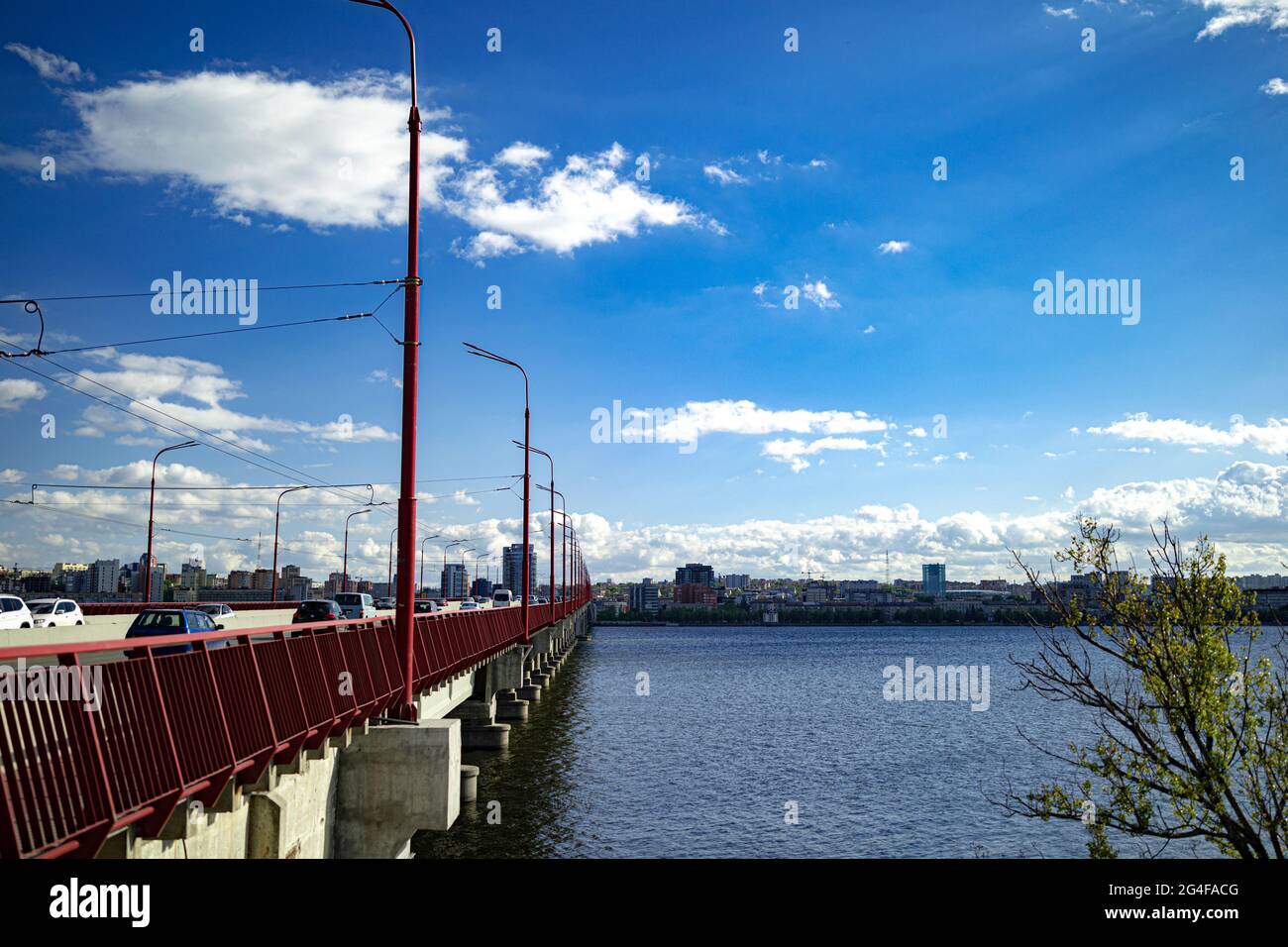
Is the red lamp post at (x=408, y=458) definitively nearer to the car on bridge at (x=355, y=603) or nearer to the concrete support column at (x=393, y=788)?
the concrete support column at (x=393, y=788)

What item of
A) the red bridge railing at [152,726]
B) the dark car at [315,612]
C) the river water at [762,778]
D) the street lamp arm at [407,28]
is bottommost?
the river water at [762,778]

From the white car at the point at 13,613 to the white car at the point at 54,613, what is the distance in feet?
7.38

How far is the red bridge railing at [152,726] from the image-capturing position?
6.59 meters

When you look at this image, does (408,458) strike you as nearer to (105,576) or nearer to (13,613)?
(13,613)

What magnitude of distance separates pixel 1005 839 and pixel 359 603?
37214mm

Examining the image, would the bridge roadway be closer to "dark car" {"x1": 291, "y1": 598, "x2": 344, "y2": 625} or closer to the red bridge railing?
"dark car" {"x1": 291, "y1": 598, "x2": 344, "y2": 625}

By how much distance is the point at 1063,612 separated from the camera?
48.6 ft

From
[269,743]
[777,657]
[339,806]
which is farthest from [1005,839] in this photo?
[777,657]

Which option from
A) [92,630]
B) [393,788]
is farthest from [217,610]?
[393,788]

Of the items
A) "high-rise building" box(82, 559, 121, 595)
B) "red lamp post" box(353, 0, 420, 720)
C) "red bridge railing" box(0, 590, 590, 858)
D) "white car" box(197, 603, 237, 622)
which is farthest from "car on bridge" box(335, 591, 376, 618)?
"high-rise building" box(82, 559, 121, 595)

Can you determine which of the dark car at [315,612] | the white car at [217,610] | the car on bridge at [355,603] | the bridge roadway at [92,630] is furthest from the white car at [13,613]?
the car on bridge at [355,603]

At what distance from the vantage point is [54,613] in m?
41.9

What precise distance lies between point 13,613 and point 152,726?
3442 centimetres
